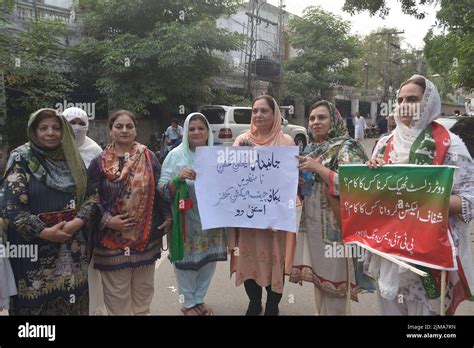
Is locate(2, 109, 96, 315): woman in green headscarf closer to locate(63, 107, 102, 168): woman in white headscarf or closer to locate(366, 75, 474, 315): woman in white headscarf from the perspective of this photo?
locate(63, 107, 102, 168): woman in white headscarf

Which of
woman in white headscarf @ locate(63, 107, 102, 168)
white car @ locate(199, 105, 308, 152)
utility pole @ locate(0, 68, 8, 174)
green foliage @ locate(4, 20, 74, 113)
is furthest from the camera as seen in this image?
white car @ locate(199, 105, 308, 152)

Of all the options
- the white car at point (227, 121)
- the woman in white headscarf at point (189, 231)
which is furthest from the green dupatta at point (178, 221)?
the white car at point (227, 121)

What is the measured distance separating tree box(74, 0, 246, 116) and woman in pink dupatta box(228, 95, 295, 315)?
9379mm

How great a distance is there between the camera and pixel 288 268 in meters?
3.22

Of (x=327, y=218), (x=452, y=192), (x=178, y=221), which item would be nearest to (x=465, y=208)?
(x=452, y=192)

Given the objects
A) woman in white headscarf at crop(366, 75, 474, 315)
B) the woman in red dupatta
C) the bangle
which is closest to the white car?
the woman in red dupatta

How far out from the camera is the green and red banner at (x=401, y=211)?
2303 millimetres

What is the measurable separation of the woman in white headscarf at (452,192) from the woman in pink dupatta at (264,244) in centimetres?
88

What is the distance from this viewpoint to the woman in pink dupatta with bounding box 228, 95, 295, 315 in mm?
3244

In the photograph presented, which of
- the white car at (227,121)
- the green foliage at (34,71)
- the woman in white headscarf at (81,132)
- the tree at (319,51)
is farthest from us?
the tree at (319,51)

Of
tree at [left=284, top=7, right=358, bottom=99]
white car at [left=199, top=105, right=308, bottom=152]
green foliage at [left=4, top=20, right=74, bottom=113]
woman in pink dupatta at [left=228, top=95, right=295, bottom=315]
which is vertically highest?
tree at [left=284, top=7, right=358, bottom=99]

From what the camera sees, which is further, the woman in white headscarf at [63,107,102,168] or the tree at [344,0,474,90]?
the tree at [344,0,474,90]

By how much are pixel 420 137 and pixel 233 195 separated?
4.49 ft

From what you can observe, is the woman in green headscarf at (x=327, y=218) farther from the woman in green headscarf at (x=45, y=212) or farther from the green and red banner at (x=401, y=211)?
the woman in green headscarf at (x=45, y=212)
